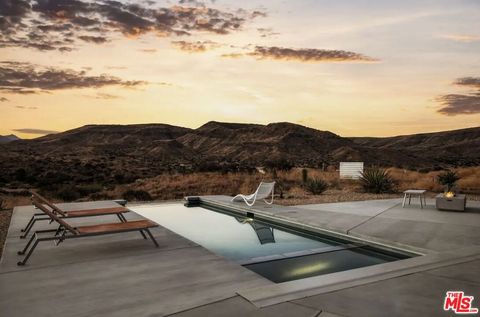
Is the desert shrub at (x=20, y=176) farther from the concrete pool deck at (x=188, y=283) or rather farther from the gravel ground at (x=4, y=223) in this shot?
the concrete pool deck at (x=188, y=283)

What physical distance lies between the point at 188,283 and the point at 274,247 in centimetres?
294

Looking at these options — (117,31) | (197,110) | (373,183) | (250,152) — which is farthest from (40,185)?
(250,152)

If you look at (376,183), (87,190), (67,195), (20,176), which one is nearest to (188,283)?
(376,183)

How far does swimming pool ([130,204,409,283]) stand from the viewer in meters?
5.65

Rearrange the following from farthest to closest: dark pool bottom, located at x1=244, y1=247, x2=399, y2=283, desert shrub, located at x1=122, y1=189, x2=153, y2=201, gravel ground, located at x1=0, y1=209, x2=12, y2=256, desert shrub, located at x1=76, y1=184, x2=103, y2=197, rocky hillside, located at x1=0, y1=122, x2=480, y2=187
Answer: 1. rocky hillside, located at x1=0, y1=122, x2=480, y2=187
2. desert shrub, located at x1=76, y1=184, x2=103, y2=197
3. desert shrub, located at x1=122, y1=189, x2=153, y2=201
4. gravel ground, located at x1=0, y1=209, x2=12, y2=256
5. dark pool bottom, located at x1=244, y1=247, x2=399, y2=283

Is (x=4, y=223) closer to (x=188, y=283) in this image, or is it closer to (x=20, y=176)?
(x=188, y=283)

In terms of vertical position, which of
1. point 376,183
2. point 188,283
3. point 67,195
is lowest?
point 67,195

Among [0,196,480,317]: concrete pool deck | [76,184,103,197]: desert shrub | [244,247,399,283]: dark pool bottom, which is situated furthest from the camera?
[76,184,103,197]: desert shrub

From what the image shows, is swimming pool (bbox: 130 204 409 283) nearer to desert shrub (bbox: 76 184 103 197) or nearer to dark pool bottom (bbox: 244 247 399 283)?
dark pool bottom (bbox: 244 247 399 283)

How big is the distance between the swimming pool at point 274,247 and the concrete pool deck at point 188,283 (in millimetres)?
576

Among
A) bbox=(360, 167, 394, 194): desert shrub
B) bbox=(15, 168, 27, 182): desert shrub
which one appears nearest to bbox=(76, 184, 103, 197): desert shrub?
bbox=(15, 168, 27, 182): desert shrub

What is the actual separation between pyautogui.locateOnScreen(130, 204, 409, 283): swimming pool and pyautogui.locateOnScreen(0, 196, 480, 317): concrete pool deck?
58 centimetres

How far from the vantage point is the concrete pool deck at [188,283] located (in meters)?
3.52

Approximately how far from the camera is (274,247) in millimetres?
6961
